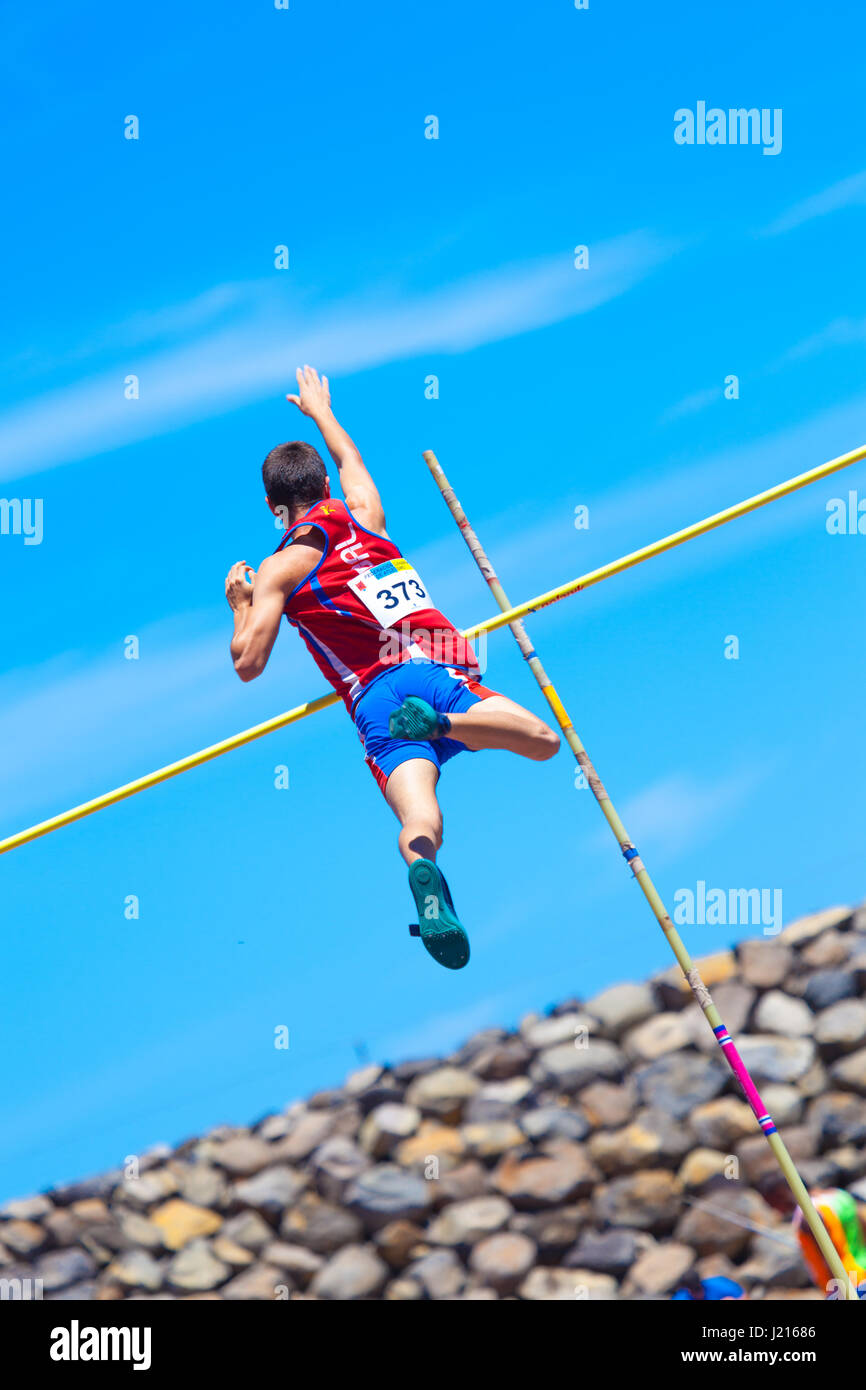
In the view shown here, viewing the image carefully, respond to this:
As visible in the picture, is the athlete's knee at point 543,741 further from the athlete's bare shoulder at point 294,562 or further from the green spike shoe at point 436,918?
the athlete's bare shoulder at point 294,562

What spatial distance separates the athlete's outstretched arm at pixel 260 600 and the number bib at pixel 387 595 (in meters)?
0.26

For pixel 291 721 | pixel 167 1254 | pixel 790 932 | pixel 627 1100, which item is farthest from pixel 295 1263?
pixel 291 721

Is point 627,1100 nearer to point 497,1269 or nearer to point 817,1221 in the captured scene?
point 497,1269

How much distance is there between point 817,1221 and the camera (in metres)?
8.69

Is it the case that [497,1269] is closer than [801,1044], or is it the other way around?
[497,1269]

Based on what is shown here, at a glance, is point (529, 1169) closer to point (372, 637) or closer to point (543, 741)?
point (543, 741)

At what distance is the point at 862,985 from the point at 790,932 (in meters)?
0.85

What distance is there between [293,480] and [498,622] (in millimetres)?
1248

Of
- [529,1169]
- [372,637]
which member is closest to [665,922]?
[372,637]

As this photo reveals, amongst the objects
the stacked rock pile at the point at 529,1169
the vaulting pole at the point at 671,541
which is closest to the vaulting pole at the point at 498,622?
the vaulting pole at the point at 671,541

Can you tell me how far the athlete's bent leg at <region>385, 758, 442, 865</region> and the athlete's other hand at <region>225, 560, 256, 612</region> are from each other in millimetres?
1097

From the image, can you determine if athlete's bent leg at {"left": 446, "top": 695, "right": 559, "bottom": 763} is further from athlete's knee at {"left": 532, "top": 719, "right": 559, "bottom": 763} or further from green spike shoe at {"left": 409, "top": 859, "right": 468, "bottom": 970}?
green spike shoe at {"left": 409, "top": 859, "right": 468, "bottom": 970}
